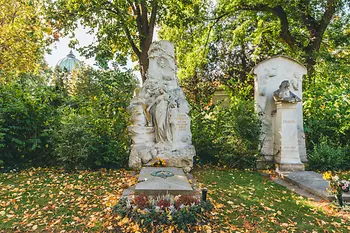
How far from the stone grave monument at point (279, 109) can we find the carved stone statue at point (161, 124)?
2584mm

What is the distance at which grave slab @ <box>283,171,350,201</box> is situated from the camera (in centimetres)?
488

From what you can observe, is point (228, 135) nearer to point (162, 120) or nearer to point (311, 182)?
point (162, 120)

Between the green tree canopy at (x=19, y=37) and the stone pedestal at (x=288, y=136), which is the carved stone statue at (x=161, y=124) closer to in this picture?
the stone pedestal at (x=288, y=136)

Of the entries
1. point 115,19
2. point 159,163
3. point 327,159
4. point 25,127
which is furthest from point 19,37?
point 327,159

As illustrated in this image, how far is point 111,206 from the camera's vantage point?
13.6 feet

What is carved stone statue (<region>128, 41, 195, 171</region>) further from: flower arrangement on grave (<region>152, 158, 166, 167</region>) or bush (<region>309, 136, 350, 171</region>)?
bush (<region>309, 136, 350, 171</region>)

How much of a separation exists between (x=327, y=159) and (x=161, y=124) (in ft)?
16.0

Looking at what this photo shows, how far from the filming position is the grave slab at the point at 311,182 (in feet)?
16.0

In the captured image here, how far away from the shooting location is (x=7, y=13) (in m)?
12.9

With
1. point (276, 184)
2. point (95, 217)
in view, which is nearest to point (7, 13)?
point (95, 217)

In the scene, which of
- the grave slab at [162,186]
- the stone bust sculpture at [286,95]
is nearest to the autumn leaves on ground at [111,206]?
the grave slab at [162,186]

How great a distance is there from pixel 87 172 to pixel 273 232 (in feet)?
15.1

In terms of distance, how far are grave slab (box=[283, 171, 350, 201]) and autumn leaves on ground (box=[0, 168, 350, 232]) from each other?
0.37 meters

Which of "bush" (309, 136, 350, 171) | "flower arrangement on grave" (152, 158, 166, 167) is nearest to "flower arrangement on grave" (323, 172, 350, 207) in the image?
"bush" (309, 136, 350, 171)
